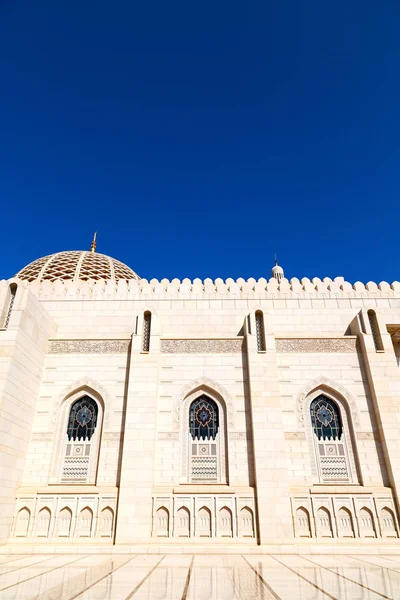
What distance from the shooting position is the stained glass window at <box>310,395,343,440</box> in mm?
8648

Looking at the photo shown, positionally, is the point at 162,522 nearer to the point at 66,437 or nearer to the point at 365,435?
the point at 66,437

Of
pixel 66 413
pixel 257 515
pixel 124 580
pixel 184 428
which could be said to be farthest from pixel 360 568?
pixel 66 413

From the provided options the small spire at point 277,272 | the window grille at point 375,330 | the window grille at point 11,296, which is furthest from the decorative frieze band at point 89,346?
the small spire at point 277,272

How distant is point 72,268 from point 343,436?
10.8 metres

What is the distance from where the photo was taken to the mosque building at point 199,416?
24.9ft

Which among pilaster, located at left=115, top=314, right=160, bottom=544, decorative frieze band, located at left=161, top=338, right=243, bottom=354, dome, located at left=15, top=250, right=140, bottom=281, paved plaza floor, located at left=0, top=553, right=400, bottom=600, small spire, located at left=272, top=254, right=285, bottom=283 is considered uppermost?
small spire, located at left=272, top=254, right=285, bottom=283

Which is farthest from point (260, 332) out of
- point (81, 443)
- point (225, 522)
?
point (81, 443)

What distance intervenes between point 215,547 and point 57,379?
198 inches

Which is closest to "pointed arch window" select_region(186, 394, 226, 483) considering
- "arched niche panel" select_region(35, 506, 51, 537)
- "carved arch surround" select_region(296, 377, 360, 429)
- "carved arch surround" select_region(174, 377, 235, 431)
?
"carved arch surround" select_region(174, 377, 235, 431)

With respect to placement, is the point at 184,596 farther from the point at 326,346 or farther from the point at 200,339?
the point at 326,346

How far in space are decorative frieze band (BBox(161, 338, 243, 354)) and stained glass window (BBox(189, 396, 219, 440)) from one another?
1155 millimetres

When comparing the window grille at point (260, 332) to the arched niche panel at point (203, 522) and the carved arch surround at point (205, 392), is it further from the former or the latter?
the arched niche panel at point (203, 522)

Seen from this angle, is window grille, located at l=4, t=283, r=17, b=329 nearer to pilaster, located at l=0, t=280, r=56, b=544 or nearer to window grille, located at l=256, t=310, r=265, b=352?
pilaster, located at l=0, t=280, r=56, b=544

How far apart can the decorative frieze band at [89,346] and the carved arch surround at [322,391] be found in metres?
4.36
